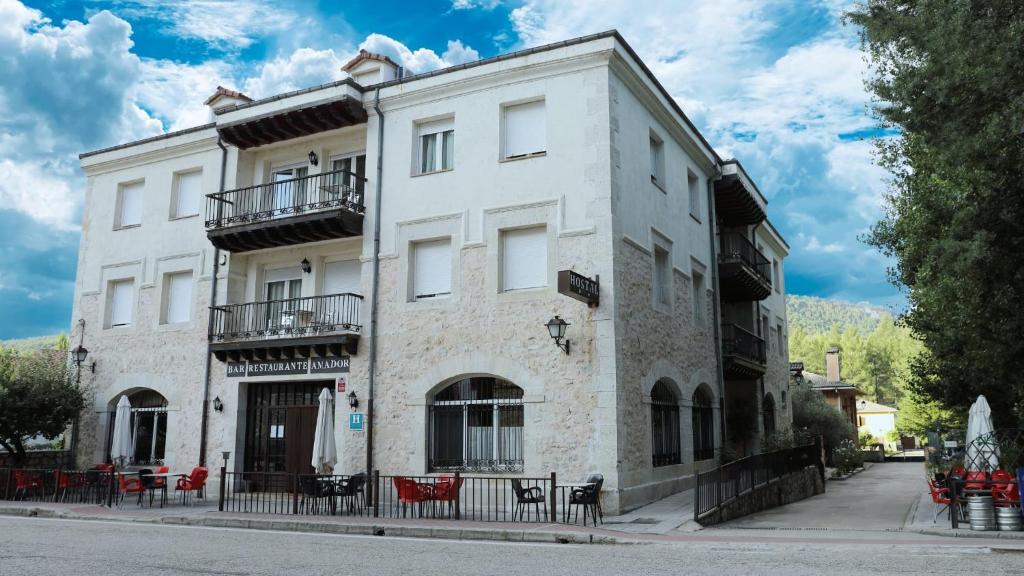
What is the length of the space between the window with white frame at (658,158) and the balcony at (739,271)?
4864 mm

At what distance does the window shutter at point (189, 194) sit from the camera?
69.4 ft

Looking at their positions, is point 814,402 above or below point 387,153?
below

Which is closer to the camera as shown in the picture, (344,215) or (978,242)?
(978,242)

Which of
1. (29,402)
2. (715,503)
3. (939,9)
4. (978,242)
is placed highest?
(939,9)

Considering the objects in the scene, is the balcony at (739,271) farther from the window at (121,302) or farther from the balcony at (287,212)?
the window at (121,302)

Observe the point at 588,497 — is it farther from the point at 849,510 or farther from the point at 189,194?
the point at 189,194

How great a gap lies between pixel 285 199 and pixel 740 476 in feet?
42.0

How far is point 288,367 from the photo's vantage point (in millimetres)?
18562

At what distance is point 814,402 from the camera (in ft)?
107

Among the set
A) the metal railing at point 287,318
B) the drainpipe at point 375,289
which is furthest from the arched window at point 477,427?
the metal railing at point 287,318

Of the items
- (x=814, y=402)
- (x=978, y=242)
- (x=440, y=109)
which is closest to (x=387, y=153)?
(x=440, y=109)

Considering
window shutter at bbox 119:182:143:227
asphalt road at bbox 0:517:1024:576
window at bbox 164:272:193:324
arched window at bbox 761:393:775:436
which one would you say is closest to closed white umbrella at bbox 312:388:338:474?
asphalt road at bbox 0:517:1024:576

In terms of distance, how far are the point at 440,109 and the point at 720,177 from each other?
9628mm

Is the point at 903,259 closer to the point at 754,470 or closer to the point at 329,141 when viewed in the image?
the point at 754,470
